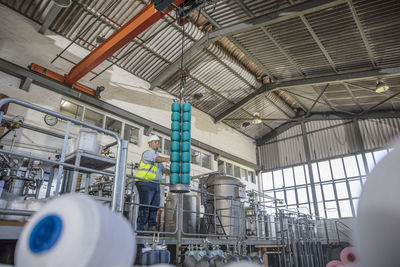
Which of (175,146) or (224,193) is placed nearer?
(175,146)

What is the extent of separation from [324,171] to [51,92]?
1515 cm

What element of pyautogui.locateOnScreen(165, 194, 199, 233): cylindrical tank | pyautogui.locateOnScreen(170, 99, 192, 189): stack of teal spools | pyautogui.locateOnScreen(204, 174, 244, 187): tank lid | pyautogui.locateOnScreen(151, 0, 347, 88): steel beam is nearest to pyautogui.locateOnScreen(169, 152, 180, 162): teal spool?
pyautogui.locateOnScreen(170, 99, 192, 189): stack of teal spools

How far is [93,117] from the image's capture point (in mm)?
A: 9547

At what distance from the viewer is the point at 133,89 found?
11.0 meters

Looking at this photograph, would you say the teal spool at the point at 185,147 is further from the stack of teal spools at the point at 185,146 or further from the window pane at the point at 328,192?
the window pane at the point at 328,192

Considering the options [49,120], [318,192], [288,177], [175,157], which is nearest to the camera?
[175,157]

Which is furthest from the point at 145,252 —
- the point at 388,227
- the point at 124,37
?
the point at 124,37

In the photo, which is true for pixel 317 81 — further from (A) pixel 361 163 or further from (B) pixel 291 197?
(B) pixel 291 197

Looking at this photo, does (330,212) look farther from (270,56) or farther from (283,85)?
(270,56)

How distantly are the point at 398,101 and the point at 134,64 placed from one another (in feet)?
43.8

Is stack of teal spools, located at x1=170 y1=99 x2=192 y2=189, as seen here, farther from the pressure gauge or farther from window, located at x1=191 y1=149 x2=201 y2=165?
window, located at x1=191 y1=149 x2=201 y2=165

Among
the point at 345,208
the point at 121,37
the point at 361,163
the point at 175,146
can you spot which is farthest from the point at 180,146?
the point at 361,163

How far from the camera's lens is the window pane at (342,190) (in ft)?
49.2

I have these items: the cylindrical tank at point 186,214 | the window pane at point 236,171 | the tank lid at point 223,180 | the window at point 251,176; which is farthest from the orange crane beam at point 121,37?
the window at point 251,176
